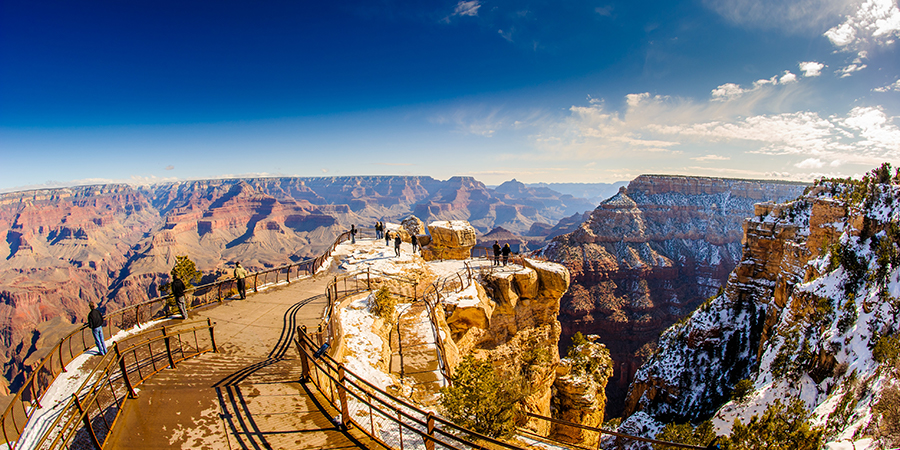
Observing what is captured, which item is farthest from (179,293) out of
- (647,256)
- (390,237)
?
(647,256)

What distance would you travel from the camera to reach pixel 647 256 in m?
87.7

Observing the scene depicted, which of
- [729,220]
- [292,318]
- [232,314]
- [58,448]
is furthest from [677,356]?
[729,220]

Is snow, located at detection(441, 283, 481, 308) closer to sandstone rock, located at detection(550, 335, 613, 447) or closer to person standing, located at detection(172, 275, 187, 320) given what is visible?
sandstone rock, located at detection(550, 335, 613, 447)

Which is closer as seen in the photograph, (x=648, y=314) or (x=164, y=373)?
(x=164, y=373)

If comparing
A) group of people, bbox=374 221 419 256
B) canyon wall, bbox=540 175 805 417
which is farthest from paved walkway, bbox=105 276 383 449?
canyon wall, bbox=540 175 805 417

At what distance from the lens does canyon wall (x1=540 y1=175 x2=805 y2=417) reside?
224 feet

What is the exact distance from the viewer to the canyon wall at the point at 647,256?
68.2 m

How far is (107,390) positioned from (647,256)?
99.5 metres

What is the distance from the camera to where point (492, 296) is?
75.7ft

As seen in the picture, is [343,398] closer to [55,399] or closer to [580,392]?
[55,399]

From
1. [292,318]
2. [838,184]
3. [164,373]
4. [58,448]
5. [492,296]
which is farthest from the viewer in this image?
[838,184]

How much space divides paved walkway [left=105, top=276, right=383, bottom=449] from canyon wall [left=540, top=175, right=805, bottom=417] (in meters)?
56.9

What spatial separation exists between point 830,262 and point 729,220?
100781mm

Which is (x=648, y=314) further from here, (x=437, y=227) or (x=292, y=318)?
(x=292, y=318)
